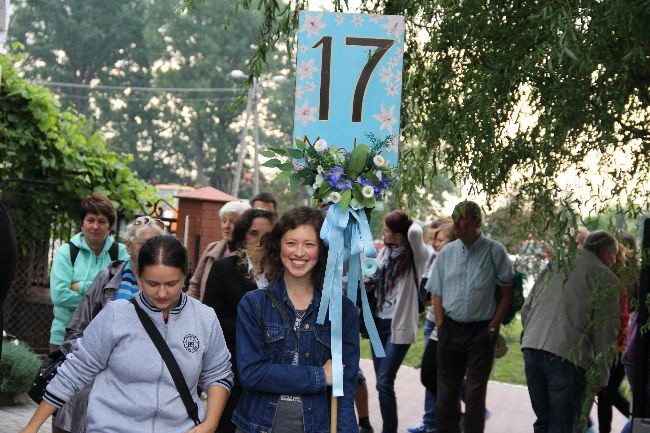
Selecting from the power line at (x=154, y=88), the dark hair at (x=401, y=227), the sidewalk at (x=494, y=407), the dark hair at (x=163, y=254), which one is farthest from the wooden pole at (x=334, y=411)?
the power line at (x=154, y=88)

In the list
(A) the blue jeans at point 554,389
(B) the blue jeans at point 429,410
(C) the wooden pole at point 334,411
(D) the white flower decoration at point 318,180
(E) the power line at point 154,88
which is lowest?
(B) the blue jeans at point 429,410

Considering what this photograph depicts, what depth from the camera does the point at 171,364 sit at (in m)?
4.72

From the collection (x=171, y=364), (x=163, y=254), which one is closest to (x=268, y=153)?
(x=163, y=254)

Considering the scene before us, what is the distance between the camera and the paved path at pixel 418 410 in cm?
986

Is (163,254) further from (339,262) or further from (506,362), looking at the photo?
(506,362)

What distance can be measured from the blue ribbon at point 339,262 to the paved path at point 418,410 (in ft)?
14.3

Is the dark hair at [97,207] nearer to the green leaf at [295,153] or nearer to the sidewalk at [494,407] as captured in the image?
the green leaf at [295,153]

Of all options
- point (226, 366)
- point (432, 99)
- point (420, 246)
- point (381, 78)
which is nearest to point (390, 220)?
point (420, 246)

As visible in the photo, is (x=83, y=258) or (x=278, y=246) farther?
(x=83, y=258)

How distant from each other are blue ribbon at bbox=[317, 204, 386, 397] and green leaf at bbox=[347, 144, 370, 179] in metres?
0.16

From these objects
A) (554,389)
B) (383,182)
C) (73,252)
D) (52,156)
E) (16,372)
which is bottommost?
(16,372)

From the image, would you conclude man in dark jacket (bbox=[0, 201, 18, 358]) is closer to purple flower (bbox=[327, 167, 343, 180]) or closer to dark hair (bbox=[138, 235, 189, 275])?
dark hair (bbox=[138, 235, 189, 275])

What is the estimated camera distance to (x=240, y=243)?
7.05m

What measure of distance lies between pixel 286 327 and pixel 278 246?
1.34ft
